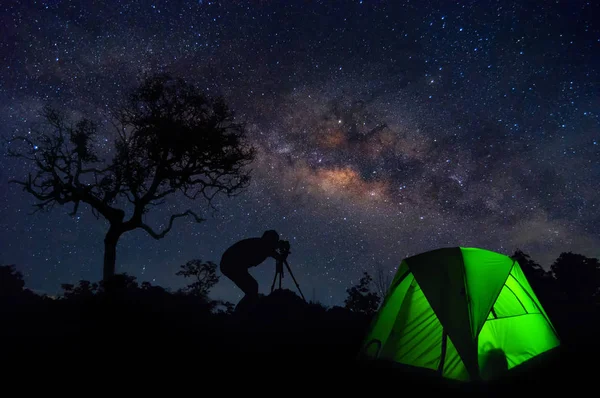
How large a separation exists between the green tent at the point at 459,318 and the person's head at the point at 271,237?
5.00 metres

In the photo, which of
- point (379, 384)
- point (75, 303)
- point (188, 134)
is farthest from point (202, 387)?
point (188, 134)

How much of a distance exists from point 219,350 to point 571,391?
5.39 metres

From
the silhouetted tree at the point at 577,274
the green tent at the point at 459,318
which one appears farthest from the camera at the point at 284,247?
Answer: the silhouetted tree at the point at 577,274

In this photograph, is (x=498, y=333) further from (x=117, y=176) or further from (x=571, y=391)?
(x=117, y=176)

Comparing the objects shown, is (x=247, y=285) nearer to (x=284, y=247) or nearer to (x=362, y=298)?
(x=284, y=247)

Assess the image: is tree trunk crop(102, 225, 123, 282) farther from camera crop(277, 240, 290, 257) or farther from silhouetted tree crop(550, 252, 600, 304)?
silhouetted tree crop(550, 252, 600, 304)

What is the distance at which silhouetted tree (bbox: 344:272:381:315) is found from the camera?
16.6 metres

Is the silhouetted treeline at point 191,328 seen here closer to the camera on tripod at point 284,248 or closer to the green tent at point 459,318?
the green tent at point 459,318

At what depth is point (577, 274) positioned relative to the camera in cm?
1553

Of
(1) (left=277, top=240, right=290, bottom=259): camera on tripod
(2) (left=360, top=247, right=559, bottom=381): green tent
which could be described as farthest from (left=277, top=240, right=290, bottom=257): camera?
(2) (left=360, top=247, right=559, bottom=381): green tent

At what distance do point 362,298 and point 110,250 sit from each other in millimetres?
11920

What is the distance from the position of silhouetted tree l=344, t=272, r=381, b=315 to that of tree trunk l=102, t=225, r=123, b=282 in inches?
432

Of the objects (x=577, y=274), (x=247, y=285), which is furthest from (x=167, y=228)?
(x=577, y=274)

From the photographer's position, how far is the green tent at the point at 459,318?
5121 mm
